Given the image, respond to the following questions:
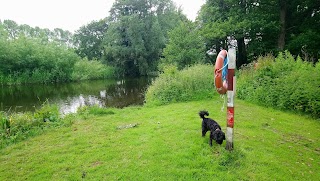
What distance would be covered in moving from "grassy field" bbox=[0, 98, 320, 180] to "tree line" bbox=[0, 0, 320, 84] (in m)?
6.51

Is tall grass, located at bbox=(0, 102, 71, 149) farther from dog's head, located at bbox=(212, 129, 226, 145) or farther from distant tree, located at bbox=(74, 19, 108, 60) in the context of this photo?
distant tree, located at bbox=(74, 19, 108, 60)

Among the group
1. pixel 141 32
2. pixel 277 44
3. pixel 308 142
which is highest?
pixel 141 32

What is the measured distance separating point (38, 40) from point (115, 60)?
408 inches

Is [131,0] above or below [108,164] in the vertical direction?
above

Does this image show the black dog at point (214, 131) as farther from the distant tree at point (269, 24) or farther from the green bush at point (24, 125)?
the distant tree at point (269, 24)

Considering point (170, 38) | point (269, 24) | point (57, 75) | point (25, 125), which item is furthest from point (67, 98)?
point (269, 24)

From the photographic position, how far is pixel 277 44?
51.0 ft

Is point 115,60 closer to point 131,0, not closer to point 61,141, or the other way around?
point 131,0

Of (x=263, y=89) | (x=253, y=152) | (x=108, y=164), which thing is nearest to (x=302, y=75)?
(x=263, y=89)

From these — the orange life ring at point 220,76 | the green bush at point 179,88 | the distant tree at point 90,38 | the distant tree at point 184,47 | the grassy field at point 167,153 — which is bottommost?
the grassy field at point 167,153

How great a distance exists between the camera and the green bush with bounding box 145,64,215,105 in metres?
9.84

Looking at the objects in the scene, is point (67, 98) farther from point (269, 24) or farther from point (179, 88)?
point (269, 24)

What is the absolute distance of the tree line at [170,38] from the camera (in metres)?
15.0

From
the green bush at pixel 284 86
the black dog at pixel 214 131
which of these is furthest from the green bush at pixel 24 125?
the green bush at pixel 284 86
